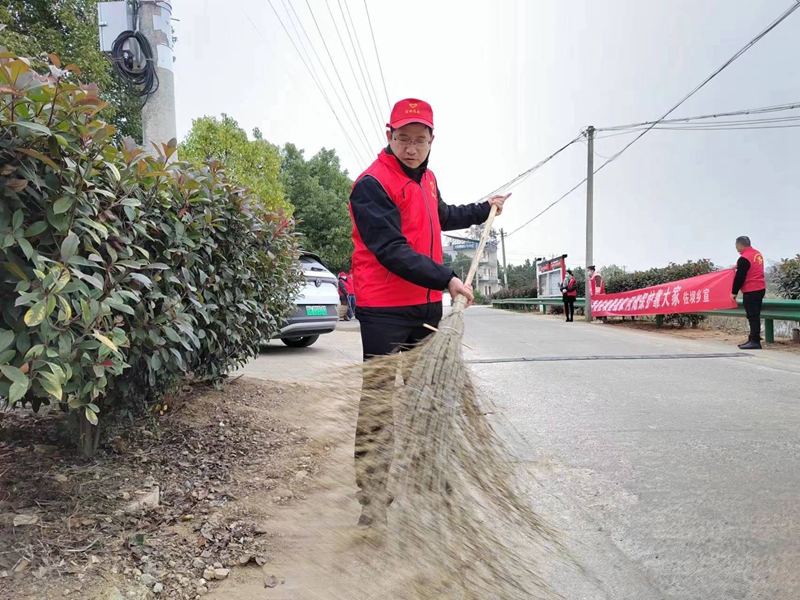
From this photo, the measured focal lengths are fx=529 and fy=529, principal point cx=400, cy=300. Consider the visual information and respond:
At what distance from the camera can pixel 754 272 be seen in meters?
8.23

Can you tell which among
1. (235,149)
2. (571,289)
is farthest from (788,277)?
(235,149)

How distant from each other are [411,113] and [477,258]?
3.12 feet

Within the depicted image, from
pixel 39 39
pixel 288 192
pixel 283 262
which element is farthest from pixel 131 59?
pixel 288 192

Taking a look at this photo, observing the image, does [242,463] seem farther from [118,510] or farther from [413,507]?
[413,507]

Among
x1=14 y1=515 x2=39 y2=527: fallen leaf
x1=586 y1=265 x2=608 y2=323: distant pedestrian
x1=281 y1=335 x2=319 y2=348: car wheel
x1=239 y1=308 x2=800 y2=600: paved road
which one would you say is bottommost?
x1=239 y1=308 x2=800 y2=600: paved road

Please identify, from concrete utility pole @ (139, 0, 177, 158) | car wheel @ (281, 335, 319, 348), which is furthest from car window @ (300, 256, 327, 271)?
concrete utility pole @ (139, 0, 177, 158)

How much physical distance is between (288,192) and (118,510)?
84.6ft

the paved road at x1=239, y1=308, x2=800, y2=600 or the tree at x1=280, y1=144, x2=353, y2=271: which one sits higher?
the tree at x1=280, y1=144, x2=353, y2=271

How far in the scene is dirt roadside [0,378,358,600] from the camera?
6.10 feet

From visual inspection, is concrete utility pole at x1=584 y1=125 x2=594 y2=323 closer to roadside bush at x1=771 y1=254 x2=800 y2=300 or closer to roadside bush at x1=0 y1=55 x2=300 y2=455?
roadside bush at x1=771 y1=254 x2=800 y2=300

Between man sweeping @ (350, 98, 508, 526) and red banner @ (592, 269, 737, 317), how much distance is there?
902cm

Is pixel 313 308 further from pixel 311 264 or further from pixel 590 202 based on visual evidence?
pixel 590 202

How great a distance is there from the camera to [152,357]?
235 cm

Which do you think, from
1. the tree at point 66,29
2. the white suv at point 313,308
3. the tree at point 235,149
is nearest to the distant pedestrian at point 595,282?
the tree at point 235,149
